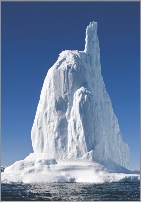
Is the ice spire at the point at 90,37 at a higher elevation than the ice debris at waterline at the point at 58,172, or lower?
higher

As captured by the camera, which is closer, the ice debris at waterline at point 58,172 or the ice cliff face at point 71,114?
the ice debris at waterline at point 58,172

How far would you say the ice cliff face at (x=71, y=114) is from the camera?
218 feet

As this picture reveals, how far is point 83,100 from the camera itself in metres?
66.9

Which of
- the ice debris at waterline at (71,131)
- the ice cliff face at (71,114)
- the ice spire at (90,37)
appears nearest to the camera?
the ice debris at waterline at (71,131)

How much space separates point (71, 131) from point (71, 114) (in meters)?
3.52

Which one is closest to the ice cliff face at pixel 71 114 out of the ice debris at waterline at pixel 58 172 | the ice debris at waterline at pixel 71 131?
the ice debris at waterline at pixel 71 131

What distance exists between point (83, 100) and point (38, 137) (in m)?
12.8

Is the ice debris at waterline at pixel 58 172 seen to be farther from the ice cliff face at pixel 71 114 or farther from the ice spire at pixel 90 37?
the ice spire at pixel 90 37

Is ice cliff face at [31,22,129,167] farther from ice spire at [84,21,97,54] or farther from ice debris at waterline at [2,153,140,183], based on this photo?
ice debris at waterline at [2,153,140,183]

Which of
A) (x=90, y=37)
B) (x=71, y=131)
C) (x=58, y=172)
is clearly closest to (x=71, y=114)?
(x=71, y=131)

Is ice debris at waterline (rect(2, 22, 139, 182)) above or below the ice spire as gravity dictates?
below

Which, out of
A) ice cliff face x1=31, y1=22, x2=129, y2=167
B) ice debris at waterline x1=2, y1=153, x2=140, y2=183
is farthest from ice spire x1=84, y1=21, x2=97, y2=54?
ice debris at waterline x1=2, y1=153, x2=140, y2=183

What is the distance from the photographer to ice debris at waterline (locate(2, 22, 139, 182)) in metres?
58.9

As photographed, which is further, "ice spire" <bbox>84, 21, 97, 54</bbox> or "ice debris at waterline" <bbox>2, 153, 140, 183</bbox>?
"ice spire" <bbox>84, 21, 97, 54</bbox>
